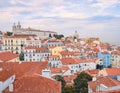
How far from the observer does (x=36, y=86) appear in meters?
21.4

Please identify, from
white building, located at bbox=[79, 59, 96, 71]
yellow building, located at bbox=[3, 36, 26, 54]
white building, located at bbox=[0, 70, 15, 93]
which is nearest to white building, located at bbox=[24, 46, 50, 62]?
white building, located at bbox=[79, 59, 96, 71]

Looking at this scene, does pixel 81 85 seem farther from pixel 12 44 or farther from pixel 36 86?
pixel 12 44

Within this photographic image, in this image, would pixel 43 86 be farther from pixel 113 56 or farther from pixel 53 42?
pixel 53 42

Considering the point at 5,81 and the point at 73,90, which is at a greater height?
the point at 5,81

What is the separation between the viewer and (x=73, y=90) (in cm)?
3338

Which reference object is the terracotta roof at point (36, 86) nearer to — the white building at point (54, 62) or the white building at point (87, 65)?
the white building at point (54, 62)

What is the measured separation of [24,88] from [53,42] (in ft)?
221

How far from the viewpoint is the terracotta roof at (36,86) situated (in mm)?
20906

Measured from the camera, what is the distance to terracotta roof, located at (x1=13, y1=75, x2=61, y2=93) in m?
20.9

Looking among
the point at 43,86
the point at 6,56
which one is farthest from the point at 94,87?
the point at 6,56

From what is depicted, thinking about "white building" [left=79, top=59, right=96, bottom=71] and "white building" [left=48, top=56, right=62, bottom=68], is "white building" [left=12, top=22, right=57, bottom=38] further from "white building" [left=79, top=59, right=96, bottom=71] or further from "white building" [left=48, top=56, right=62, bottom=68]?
"white building" [left=79, top=59, right=96, bottom=71]

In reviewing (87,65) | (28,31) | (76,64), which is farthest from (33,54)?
(28,31)

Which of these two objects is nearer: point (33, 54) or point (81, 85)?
point (81, 85)

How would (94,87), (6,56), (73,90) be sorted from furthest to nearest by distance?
(6,56)
(73,90)
(94,87)
